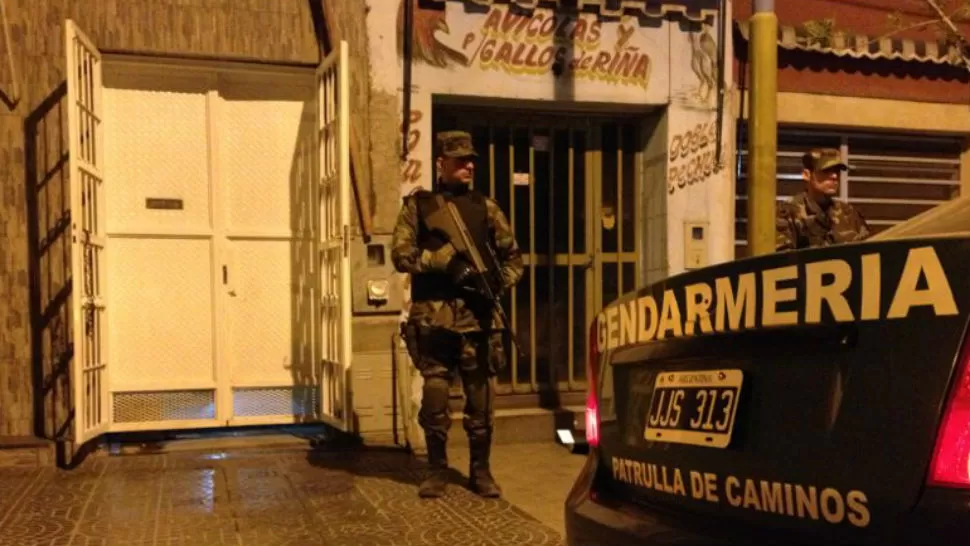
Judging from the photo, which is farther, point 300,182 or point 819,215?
point 300,182

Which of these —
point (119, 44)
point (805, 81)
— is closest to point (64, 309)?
point (119, 44)

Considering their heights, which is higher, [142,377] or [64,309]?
[64,309]

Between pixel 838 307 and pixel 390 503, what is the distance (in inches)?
127

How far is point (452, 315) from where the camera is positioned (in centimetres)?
447

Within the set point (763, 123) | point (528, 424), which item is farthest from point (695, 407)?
point (528, 424)

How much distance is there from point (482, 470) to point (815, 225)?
2345 millimetres

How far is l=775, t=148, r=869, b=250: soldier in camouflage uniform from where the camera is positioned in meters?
4.75

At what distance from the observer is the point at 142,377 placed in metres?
5.66

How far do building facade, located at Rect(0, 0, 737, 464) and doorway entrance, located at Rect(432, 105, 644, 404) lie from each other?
0.02 meters

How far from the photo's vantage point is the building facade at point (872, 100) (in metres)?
6.85

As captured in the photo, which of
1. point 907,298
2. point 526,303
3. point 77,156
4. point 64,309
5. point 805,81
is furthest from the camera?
point 805,81

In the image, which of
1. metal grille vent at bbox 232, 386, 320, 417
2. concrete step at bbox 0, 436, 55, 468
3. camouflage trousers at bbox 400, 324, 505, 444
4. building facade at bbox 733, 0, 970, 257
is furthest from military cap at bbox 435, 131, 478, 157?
building facade at bbox 733, 0, 970, 257

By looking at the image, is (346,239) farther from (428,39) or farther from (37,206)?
(37,206)

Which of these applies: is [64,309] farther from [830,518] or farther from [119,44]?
[830,518]
